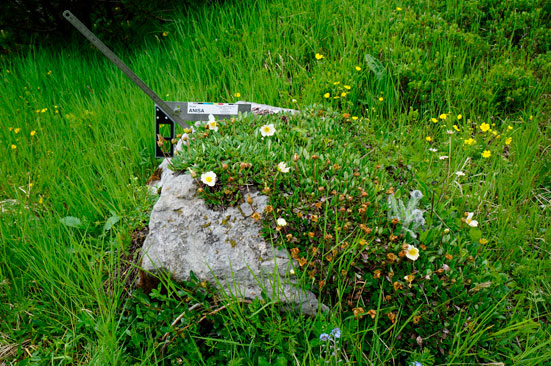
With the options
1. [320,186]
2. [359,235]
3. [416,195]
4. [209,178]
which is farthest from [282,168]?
[416,195]

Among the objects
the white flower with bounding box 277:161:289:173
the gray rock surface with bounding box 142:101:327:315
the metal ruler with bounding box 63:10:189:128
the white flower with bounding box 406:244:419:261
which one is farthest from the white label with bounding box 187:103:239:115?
the white flower with bounding box 406:244:419:261

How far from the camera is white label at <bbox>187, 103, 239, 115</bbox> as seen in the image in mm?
3092

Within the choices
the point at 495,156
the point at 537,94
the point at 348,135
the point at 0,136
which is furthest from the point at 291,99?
the point at 0,136

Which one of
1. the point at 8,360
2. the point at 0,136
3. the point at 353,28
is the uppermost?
the point at 353,28

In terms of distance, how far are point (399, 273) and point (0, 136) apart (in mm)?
3828

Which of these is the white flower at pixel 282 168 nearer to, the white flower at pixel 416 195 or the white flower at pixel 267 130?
the white flower at pixel 267 130

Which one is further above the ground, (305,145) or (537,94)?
(305,145)

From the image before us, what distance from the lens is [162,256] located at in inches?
89.4

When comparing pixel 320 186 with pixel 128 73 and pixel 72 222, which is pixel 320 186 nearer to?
pixel 128 73

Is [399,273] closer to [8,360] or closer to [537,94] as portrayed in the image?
[8,360]

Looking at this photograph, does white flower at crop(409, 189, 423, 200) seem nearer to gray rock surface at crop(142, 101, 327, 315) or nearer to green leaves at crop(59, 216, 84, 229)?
gray rock surface at crop(142, 101, 327, 315)

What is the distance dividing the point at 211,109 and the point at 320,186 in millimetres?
1273

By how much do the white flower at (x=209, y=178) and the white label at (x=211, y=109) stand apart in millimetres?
951

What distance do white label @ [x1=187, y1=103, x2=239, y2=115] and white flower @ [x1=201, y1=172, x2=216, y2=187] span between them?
951mm
